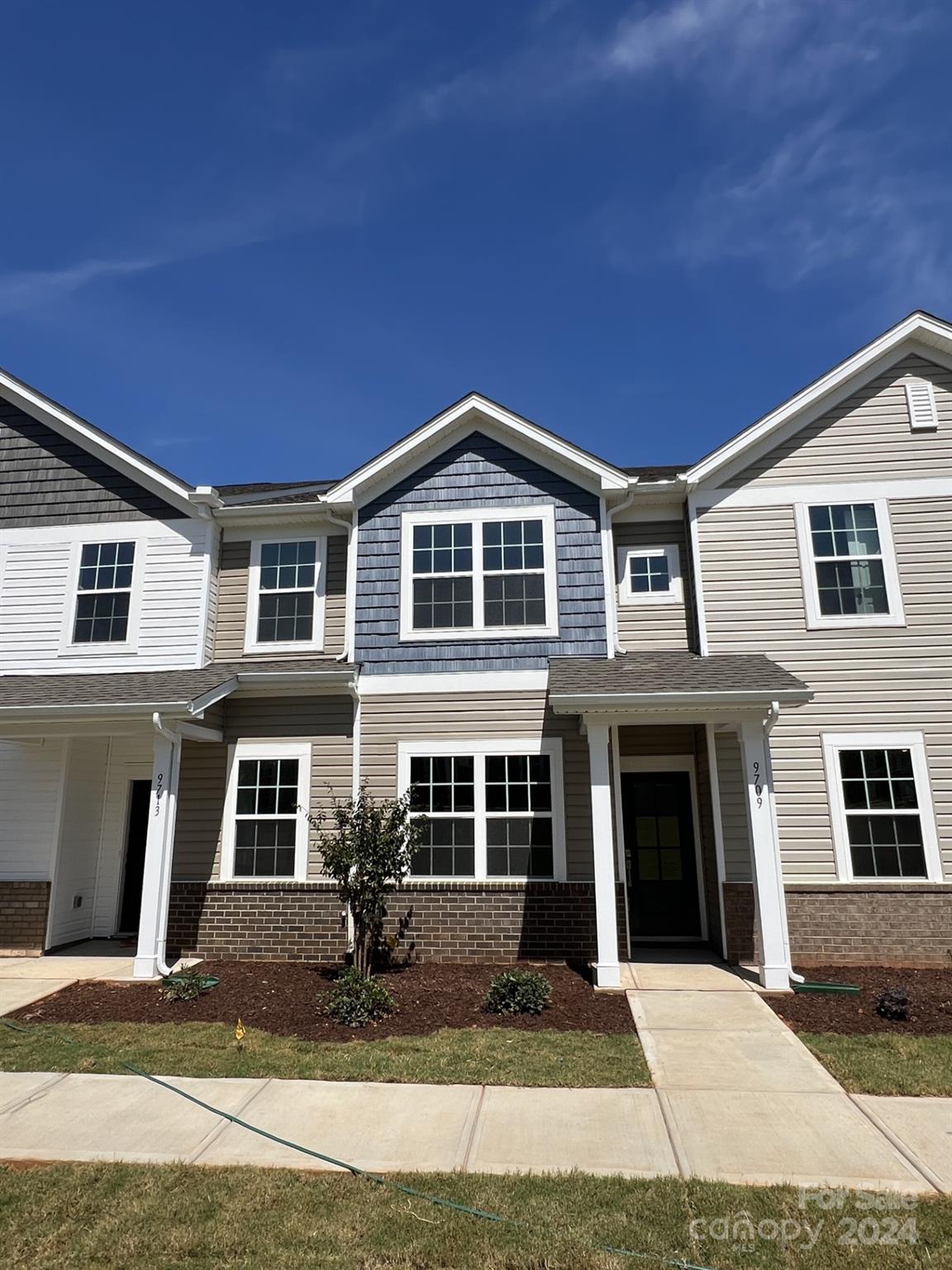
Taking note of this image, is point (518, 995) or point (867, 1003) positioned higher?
point (518, 995)

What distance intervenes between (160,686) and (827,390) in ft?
33.0

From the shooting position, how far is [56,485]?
12.2m

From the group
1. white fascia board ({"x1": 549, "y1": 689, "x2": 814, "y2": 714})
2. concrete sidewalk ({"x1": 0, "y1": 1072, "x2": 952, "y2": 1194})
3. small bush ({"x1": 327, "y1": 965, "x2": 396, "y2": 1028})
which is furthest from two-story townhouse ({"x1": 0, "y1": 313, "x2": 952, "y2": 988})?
concrete sidewalk ({"x1": 0, "y1": 1072, "x2": 952, "y2": 1194})

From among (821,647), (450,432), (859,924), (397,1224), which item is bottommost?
(397,1224)

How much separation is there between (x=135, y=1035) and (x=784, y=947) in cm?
675

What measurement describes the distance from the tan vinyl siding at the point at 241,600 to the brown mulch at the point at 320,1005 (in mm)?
4424

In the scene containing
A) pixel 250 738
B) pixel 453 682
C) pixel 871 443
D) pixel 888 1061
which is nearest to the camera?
pixel 888 1061

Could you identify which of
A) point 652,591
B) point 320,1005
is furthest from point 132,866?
point 652,591

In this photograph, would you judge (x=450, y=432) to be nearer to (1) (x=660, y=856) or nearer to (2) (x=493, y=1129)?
(1) (x=660, y=856)

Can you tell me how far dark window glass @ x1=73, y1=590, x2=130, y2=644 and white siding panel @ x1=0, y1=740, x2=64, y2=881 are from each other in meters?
1.60

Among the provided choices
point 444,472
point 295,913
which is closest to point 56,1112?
point 295,913

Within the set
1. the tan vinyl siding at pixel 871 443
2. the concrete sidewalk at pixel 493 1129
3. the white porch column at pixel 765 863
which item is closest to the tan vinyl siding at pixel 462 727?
the white porch column at pixel 765 863

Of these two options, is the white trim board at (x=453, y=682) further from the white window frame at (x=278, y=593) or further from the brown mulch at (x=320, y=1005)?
the brown mulch at (x=320, y=1005)

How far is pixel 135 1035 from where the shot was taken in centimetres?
731
